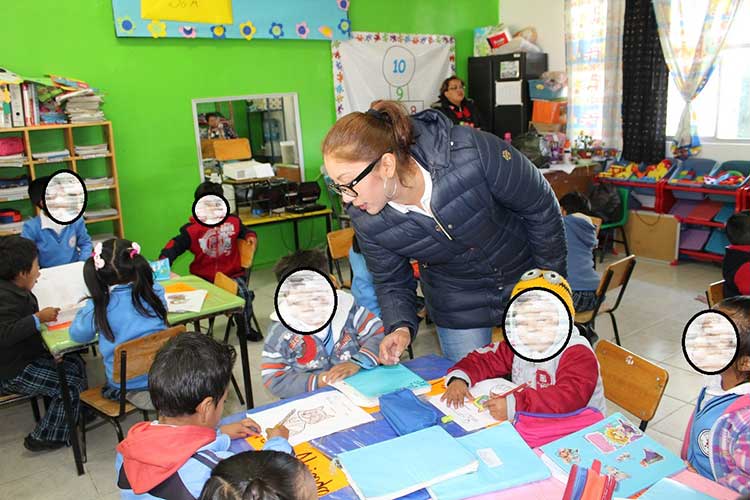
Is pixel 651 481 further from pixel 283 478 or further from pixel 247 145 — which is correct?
pixel 247 145

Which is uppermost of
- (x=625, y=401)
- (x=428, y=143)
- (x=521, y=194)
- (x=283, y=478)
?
(x=428, y=143)

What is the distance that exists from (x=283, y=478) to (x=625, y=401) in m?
1.34

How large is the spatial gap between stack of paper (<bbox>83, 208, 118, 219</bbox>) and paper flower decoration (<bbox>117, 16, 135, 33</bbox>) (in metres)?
1.50

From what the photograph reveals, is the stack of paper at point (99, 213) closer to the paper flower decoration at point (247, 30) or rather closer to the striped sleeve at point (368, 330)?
the paper flower decoration at point (247, 30)

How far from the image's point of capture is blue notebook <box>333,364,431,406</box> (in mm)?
1910

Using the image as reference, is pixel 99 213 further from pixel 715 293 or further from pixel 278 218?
pixel 715 293

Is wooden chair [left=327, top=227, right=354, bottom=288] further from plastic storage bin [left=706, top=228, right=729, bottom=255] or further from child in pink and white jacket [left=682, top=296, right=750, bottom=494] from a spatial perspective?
plastic storage bin [left=706, top=228, right=729, bottom=255]

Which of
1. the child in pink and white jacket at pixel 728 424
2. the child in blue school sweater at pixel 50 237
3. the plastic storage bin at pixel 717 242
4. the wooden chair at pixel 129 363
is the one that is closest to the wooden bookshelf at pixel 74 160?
the child in blue school sweater at pixel 50 237

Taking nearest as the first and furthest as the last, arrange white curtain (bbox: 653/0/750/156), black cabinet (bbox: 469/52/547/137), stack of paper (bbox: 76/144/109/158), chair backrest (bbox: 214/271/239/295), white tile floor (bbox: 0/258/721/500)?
white tile floor (bbox: 0/258/721/500), chair backrest (bbox: 214/271/239/295), stack of paper (bbox: 76/144/109/158), white curtain (bbox: 653/0/750/156), black cabinet (bbox: 469/52/547/137)

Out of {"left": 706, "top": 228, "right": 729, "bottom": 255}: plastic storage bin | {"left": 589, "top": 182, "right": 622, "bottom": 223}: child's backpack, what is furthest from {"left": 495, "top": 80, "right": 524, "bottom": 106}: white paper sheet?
{"left": 706, "top": 228, "right": 729, "bottom": 255}: plastic storage bin

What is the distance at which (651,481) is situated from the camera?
1442 millimetres

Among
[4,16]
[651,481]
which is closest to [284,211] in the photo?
[4,16]

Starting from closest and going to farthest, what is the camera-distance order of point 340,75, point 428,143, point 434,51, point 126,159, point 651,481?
point 651,481 → point 428,143 → point 126,159 → point 340,75 → point 434,51

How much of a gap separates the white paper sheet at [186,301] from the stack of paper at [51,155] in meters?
2.17
